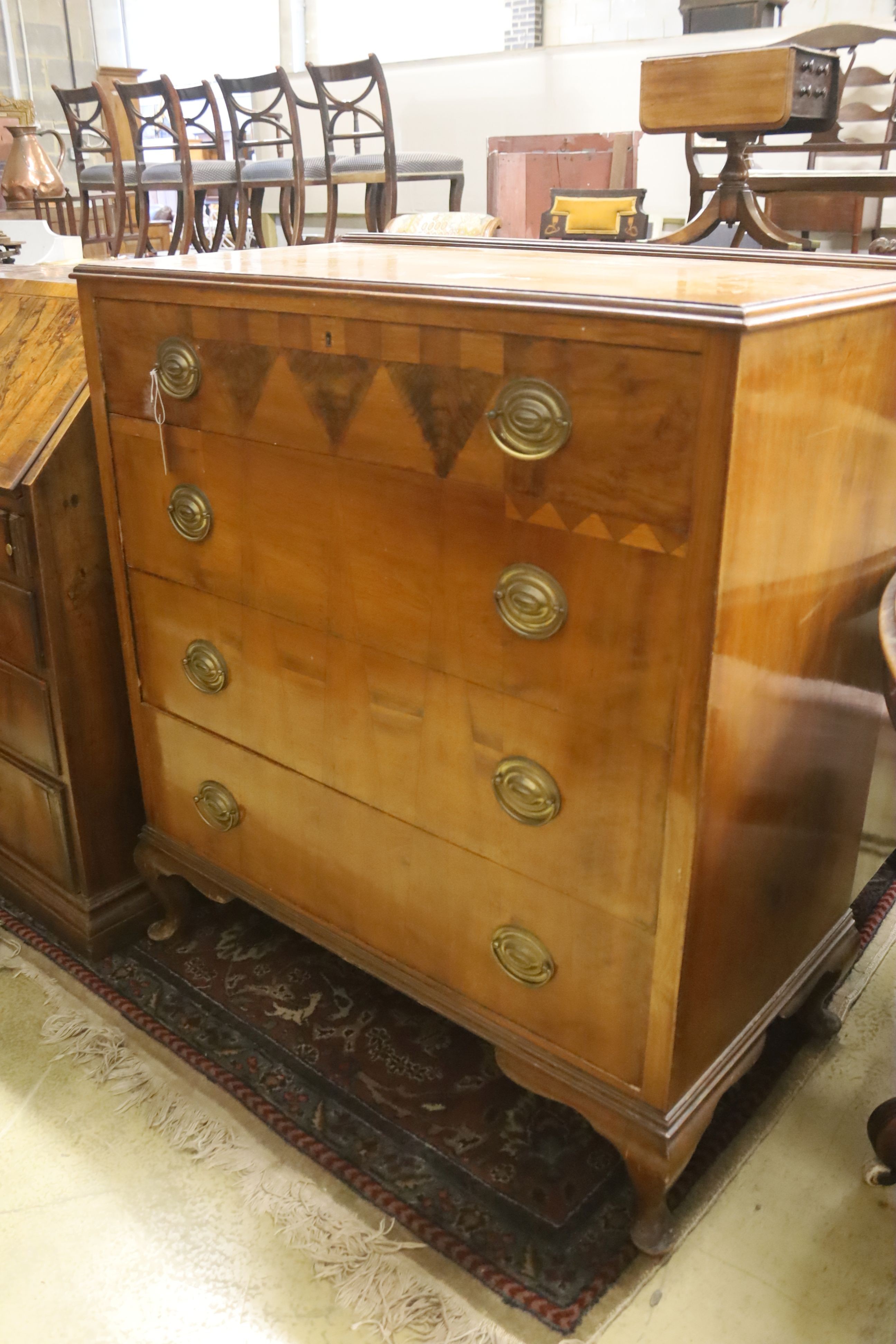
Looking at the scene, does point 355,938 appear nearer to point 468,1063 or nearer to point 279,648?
point 468,1063

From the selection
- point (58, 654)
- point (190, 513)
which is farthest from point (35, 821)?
point (190, 513)

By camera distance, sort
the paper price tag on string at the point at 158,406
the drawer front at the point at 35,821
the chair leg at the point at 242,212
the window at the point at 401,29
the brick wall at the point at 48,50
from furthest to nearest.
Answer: the brick wall at the point at 48,50
the window at the point at 401,29
the chair leg at the point at 242,212
the drawer front at the point at 35,821
the paper price tag on string at the point at 158,406

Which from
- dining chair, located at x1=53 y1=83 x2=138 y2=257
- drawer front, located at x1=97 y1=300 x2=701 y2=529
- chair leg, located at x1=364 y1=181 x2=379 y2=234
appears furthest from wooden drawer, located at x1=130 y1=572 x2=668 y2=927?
chair leg, located at x1=364 y1=181 x2=379 y2=234

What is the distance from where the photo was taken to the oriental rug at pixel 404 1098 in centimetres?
131

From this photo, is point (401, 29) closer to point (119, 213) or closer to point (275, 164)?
point (275, 164)

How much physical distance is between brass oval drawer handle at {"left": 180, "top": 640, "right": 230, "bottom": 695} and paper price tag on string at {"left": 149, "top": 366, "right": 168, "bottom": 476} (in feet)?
0.86

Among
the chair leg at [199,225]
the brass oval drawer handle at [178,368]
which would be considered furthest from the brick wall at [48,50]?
the brass oval drawer handle at [178,368]

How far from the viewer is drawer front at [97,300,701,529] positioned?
0.94 metres

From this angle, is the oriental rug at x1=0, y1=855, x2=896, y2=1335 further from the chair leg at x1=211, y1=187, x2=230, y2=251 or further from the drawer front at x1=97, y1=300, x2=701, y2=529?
the chair leg at x1=211, y1=187, x2=230, y2=251

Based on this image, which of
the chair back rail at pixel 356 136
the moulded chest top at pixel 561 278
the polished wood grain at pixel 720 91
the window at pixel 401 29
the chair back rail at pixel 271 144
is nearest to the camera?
the moulded chest top at pixel 561 278

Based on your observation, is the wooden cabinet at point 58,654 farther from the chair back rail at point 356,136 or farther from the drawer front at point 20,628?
the chair back rail at point 356,136

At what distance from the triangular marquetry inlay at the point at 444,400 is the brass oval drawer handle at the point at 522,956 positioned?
1.83 feet

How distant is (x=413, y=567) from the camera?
46.8 inches

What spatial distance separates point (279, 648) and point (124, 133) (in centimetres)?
1119
